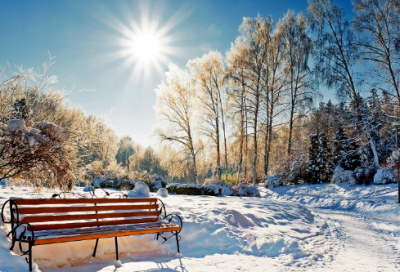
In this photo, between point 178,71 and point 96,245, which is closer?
point 96,245

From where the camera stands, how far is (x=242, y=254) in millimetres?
3881

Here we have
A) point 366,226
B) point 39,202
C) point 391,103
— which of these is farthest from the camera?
point 391,103

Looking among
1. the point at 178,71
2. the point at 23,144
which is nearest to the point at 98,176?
the point at 178,71

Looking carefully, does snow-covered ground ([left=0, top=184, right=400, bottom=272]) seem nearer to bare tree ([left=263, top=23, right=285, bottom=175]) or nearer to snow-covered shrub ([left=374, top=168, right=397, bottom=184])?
snow-covered shrub ([left=374, top=168, right=397, bottom=184])

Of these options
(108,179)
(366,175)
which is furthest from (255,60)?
(108,179)

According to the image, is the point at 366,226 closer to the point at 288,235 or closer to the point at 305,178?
the point at 288,235

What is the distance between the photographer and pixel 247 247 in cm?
416

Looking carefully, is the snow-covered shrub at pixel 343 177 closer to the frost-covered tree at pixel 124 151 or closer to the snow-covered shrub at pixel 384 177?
the snow-covered shrub at pixel 384 177

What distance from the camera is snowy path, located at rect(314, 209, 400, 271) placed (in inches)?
133

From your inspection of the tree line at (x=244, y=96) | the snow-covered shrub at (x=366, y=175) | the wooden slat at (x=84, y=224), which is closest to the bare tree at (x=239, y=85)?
the tree line at (x=244, y=96)

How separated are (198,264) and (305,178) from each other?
471 inches

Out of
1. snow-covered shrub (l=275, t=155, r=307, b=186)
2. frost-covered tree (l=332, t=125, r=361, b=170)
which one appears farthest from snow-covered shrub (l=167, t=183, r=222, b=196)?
frost-covered tree (l=332, t=125, r=361, b=170)

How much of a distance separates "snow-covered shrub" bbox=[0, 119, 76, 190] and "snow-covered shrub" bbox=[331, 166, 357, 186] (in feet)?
37.0

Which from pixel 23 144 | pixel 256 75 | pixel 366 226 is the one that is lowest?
pixel 366 226
